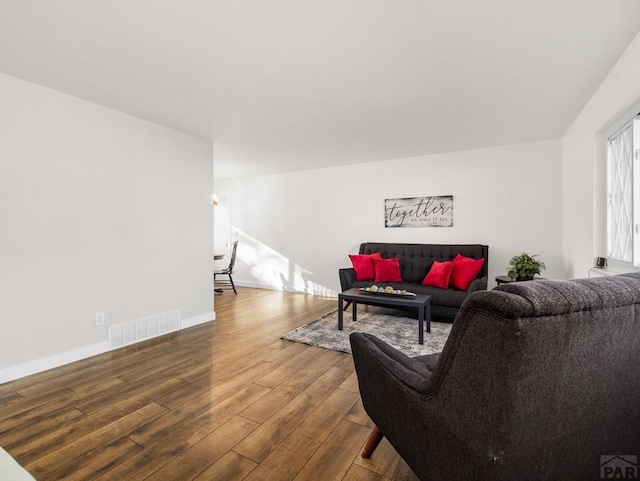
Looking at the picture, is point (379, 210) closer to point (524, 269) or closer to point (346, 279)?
point (346, 279)

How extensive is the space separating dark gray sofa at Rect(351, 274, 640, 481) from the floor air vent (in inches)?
127

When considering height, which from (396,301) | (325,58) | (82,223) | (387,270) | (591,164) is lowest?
(396,301)

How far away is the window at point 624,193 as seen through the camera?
7.39ft

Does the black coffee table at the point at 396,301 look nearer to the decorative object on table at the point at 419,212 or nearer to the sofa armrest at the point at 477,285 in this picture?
the sofa armrest at the point at 477,285

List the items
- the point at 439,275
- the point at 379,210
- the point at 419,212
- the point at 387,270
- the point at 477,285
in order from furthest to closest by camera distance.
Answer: the point at 379,210, the point at 419,212, the point at 387,270, the point at 439,275, the point at 477,285

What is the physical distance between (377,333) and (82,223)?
316 cm

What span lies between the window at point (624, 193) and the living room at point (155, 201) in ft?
0.35

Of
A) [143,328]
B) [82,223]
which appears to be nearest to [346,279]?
[143,328]

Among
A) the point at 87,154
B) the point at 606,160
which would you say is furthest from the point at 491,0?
the point at 87,154

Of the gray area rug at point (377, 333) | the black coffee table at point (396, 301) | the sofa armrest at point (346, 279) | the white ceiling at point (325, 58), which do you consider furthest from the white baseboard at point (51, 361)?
the sofa armrest at point (346, 279)

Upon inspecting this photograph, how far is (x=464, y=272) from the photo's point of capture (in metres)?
4.06

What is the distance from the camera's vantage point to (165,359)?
2.88m

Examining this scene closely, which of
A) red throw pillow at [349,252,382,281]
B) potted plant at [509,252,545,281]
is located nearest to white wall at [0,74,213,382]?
red throw pillow at [349,252,382,281]

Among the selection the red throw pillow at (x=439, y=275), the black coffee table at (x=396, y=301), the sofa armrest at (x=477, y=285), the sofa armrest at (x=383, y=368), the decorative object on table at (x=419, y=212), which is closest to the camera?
the sofa armrest at (x=383, y=368)
